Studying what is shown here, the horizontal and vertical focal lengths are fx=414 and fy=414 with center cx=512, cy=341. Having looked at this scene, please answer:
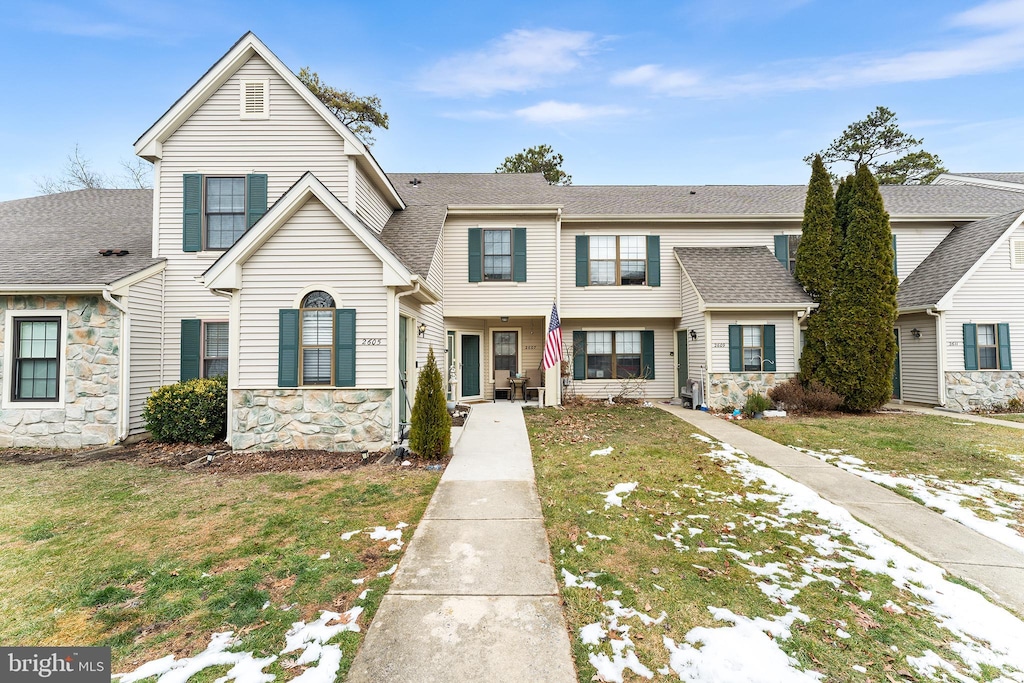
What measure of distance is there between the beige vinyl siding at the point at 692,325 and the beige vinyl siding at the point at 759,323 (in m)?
0.32

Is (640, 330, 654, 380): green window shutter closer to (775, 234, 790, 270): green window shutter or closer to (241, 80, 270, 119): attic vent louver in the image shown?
(775, 234, 790, 270): green window shutter

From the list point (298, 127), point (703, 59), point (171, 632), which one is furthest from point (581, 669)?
point (703, 59)

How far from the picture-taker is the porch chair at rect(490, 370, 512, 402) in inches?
587

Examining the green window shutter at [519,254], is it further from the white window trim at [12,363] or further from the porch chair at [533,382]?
the white window trim at [12,363]

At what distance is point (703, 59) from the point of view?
1630 cm

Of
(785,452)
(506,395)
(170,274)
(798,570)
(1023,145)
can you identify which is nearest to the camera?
(798,570)

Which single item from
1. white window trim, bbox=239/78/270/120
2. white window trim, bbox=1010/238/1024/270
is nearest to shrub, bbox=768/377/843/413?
white window trim, bbox=1010/238/1024/270

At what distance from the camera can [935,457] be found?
7371 millimetres

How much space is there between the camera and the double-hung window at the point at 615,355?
14906mm

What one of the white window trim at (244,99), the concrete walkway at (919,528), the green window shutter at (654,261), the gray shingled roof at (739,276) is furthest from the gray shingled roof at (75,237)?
the gray shingled roof at (739,276)

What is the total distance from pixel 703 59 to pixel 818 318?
37.0 feet

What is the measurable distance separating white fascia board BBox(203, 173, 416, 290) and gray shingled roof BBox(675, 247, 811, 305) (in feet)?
31.0

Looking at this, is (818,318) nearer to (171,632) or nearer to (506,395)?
(506,395)

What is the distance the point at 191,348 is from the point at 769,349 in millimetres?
15934
